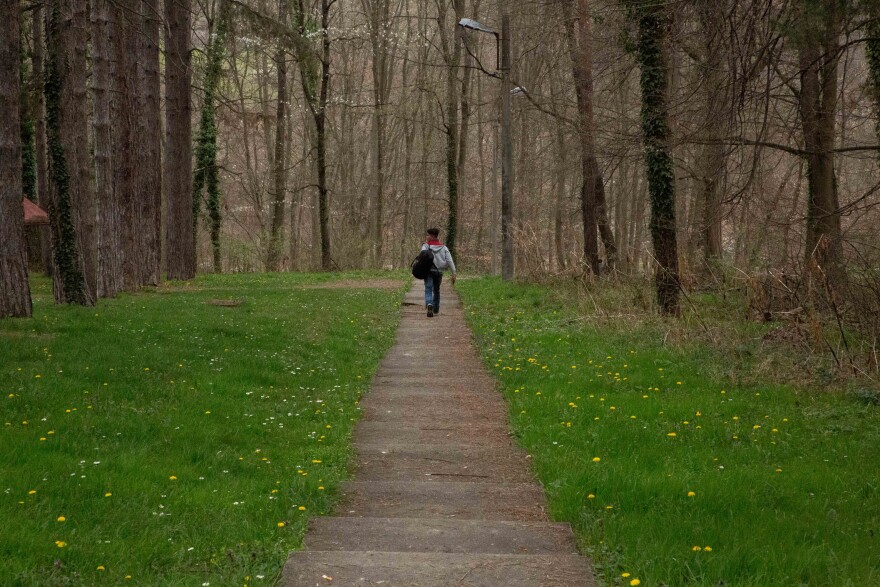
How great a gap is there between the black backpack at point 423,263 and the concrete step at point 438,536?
1111 centimetres

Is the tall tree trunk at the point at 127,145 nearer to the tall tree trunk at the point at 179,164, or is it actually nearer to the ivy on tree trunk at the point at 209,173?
the tall tree trunk at the point at 179,164

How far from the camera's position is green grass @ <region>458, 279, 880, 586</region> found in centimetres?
446

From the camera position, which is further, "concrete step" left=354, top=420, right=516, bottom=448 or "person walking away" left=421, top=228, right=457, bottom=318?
"person walking away" left=421, top=228, right=457, bottom=318

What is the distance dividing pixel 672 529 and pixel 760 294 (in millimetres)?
9675

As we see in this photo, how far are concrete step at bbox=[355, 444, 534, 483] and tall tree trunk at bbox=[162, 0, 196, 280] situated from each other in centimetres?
1982

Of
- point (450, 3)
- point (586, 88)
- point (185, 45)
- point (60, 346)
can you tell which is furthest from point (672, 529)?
point (450, 3)

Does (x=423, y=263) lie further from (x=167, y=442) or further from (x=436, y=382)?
(x=167, y=442)

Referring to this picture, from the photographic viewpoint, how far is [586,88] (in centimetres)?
2086

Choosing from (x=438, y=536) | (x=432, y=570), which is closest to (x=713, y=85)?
(x=438, y=536)

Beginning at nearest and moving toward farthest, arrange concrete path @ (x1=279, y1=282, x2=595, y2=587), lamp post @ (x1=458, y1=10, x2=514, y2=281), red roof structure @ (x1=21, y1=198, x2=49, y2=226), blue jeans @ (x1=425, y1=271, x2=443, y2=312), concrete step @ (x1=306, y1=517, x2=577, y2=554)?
concrete path @ (x1=279, y1=282, x2=595, y2=587), concrete step @ (x1=306, y1=517, x2=577, y2=554), blue jeans @ (x1=425, y1=271, x2=443, y2=312), lamp post @ (x1=458, y1=10, x2=514, y2=281), red roof structure @ (x1=21, y1=198, x2=49, y2=226)

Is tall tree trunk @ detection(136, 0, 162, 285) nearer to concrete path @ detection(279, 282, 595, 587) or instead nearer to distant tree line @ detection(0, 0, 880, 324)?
distant tree line @ detection(0, 0, 880, 324)

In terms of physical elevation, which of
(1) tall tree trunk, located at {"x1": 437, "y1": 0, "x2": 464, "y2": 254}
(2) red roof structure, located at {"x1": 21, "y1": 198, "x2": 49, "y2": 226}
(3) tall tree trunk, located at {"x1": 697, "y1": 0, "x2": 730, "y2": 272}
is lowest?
(2) red roof structure, located at {"x1": 21, "y1": 198, "x2": 49, "y2": 226}

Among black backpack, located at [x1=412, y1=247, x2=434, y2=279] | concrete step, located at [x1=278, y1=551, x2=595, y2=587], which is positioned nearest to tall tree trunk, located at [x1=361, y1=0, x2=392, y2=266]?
black backpack, located at [x1=412, y1=247, x2=434, y2=279]

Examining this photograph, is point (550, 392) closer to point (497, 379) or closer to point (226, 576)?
point (497, 379)
